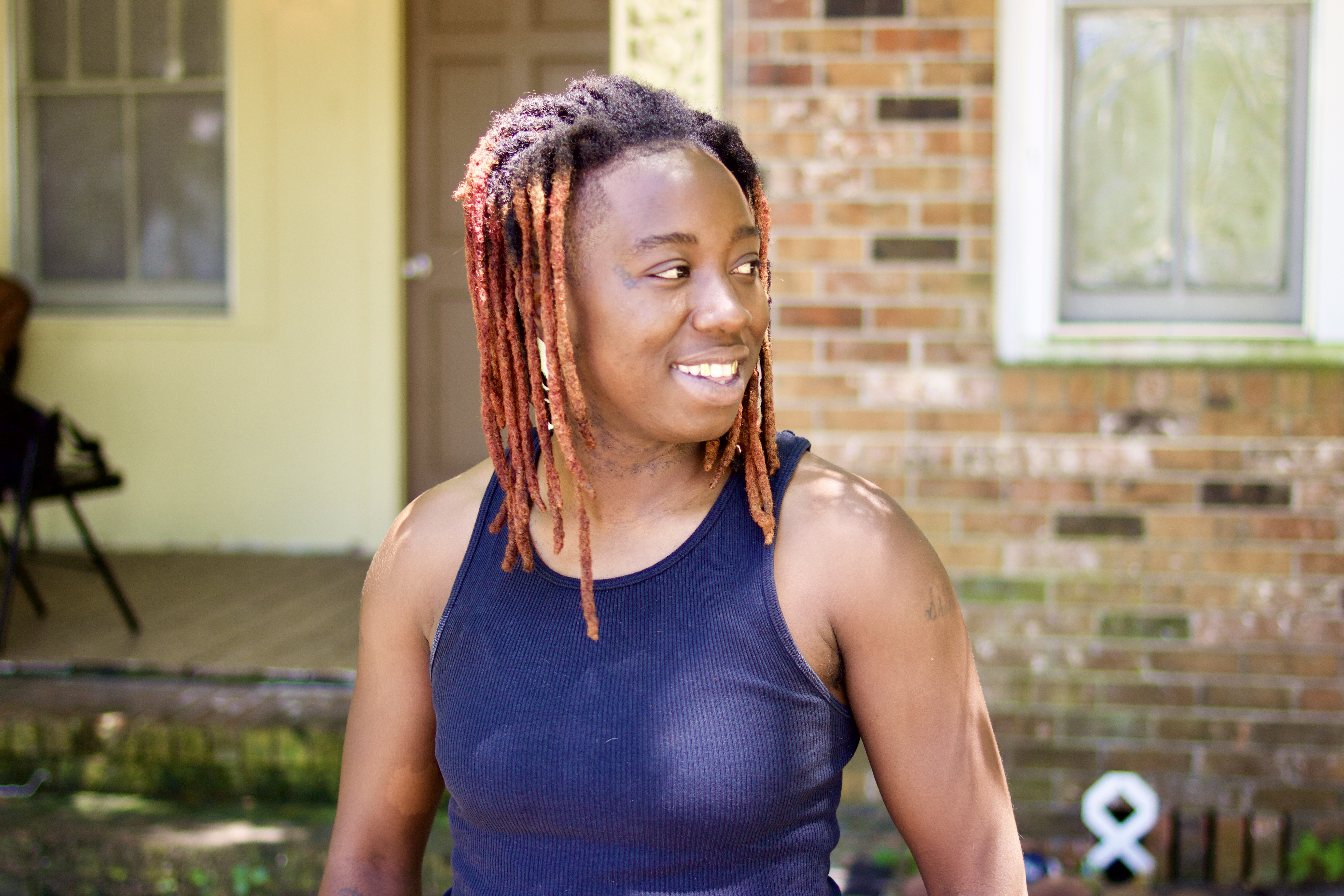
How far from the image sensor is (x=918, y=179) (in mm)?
3289

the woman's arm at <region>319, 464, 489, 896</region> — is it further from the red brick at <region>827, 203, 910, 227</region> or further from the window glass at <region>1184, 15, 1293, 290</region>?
the window glass at <region>1184, 15, 1293, 290</region>

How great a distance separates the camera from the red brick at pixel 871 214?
130 inches

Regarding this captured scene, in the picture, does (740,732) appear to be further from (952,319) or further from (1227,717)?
(1227,717)

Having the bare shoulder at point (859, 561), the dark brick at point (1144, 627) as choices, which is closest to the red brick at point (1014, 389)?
the dark brick at point (1144, 627)

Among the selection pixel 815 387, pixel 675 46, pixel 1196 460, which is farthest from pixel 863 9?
pixel 1196 460

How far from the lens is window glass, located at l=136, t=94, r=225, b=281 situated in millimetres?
6102

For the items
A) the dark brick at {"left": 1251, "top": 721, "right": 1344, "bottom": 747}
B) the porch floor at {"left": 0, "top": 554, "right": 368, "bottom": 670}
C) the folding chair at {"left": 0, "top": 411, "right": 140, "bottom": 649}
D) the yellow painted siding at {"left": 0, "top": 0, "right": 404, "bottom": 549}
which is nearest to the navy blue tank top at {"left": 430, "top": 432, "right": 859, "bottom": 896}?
the dark brick at {"left": 1251, "top": 721, "right": 1344, "bottom": 747}

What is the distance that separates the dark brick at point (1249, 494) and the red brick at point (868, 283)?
3.17 feet

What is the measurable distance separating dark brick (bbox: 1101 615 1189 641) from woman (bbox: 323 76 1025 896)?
2001 mm

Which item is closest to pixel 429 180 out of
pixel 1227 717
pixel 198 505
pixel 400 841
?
pixel 198 505

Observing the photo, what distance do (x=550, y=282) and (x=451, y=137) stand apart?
4.69m

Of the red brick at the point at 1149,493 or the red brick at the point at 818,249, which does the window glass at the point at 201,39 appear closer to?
the red brick at the point at 818,249

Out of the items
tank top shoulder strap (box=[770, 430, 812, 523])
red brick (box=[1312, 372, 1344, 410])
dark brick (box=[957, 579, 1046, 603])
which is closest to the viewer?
tank top shoulder strap (box=[770, 430, 812, 523])

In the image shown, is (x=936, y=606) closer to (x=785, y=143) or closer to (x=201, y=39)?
(x=785, y=143)
